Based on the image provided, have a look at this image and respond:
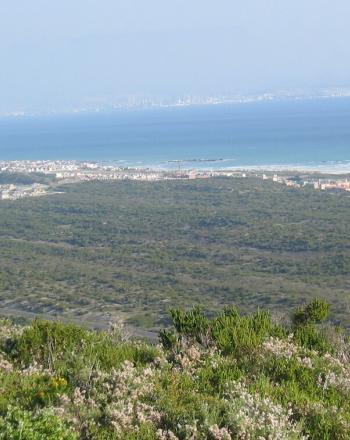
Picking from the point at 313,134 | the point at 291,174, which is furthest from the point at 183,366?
the point at 313,134

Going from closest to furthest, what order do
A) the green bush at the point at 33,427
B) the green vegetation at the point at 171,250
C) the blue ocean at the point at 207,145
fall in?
the green bush at the point at 33,427 < the green vegetation at the point at 171,250 < the blue ocean at the point at 207,145

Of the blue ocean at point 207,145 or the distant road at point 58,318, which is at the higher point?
the blue ocean at point 207,145

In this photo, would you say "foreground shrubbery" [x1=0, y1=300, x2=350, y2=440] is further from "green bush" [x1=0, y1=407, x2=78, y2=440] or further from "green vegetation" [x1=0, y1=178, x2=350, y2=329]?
"green vegetation" [x1=0, y1=178, x2=350, y2=329]

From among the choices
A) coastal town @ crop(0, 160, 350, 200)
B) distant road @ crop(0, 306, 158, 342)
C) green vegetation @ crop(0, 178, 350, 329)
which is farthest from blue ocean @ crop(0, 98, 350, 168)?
distant road @ crop(0, 306, 158, 342)

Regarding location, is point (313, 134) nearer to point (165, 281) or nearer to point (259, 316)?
point (165, 281)

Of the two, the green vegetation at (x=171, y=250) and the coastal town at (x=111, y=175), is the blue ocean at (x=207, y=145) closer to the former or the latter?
the coastal town at (x=111, y=175)

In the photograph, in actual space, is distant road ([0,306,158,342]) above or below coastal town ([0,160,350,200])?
below

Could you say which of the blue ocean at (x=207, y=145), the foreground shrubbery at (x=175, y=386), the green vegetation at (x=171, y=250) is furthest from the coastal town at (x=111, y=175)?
the foreground shrubbery at (x=175, y=386)
